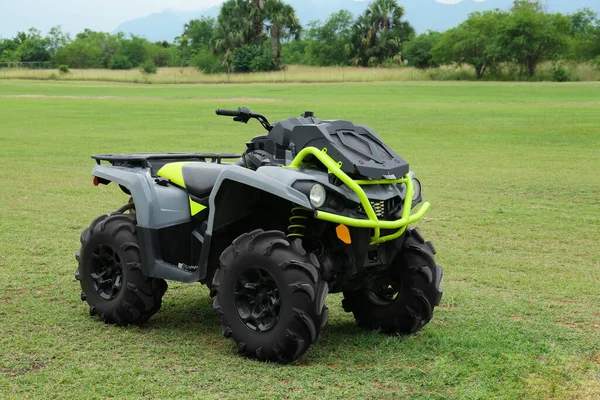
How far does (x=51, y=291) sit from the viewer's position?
7.43 metres

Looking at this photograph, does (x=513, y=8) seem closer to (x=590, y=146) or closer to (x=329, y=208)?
(x=590, y=146)

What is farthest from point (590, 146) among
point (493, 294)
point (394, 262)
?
point (394, 262)

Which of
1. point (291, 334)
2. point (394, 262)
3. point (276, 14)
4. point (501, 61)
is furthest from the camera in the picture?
point (276, 14)

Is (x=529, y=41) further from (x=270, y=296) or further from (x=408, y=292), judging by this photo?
(x=270, y=296)

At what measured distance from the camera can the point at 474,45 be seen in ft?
305

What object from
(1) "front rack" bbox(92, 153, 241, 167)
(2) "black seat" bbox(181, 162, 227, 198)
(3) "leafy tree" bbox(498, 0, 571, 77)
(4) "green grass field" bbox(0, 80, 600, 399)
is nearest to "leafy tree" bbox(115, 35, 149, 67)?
(3) "leafy tree" bbox(498, 0, 571, 77)

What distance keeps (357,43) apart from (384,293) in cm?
11586

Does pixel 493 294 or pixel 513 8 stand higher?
pixel 513 8

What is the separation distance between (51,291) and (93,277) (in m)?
1.10

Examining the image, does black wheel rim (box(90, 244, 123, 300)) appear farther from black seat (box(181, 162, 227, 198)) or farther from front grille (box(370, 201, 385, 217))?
front grille (box(370, 201, 385, 217))

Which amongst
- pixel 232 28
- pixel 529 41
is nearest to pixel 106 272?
pixel 529 41

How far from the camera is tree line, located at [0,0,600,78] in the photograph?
89.0m

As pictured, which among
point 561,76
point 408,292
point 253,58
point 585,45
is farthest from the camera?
point 585,45

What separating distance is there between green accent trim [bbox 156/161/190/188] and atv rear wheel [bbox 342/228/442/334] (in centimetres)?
161
